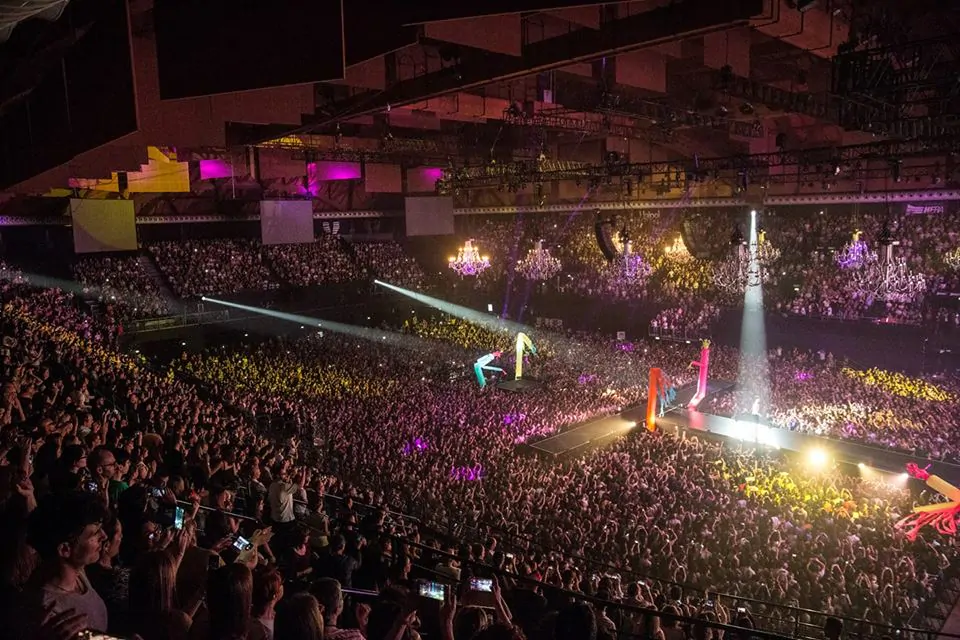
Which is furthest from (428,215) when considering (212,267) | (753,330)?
(753,330)

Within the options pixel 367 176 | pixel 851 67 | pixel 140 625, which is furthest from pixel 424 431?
pixel 140 625

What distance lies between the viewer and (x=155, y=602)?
2404mm

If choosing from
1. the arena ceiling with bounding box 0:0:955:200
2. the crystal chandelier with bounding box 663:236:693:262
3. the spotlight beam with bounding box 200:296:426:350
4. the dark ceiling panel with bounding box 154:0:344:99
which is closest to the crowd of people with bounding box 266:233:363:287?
the spotlight beam with bounding box 200:296:426:350

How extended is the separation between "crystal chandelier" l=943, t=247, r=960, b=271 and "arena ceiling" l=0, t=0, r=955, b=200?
443 cm

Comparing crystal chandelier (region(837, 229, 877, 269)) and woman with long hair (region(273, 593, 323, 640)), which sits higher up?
crystal chandelier (region(837, 229, 877, 269))

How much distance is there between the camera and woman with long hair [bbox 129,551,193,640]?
2314 millimetres

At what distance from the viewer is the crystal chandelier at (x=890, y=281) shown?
54.9ft

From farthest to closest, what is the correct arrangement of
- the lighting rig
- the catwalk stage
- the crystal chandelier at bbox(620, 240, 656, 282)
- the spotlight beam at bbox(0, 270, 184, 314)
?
the crystal chandelier at bbox(620, 240, 656, 282) < the spotlight beam at bbox(0, 270, 184, 314) < the lighting rig < the catwalk stage

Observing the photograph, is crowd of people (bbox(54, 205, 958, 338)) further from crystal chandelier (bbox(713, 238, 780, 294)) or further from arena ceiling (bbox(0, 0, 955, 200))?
arena ceiling (bbox(0, 0, 955, 200))

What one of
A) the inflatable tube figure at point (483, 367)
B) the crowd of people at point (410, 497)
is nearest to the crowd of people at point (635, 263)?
the crowd of people at point (410, 497)

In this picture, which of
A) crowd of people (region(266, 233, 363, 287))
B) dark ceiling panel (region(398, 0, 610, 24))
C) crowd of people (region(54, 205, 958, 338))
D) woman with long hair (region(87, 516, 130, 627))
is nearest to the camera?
woman with long hair (region(87, 516, 130, 627))

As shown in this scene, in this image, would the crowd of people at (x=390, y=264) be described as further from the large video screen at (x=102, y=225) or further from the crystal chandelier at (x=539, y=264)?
the large video screen at (x=102, y=225)

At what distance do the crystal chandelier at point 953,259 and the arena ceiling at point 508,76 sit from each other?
443cm

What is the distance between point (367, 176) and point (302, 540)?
41.5 feet
